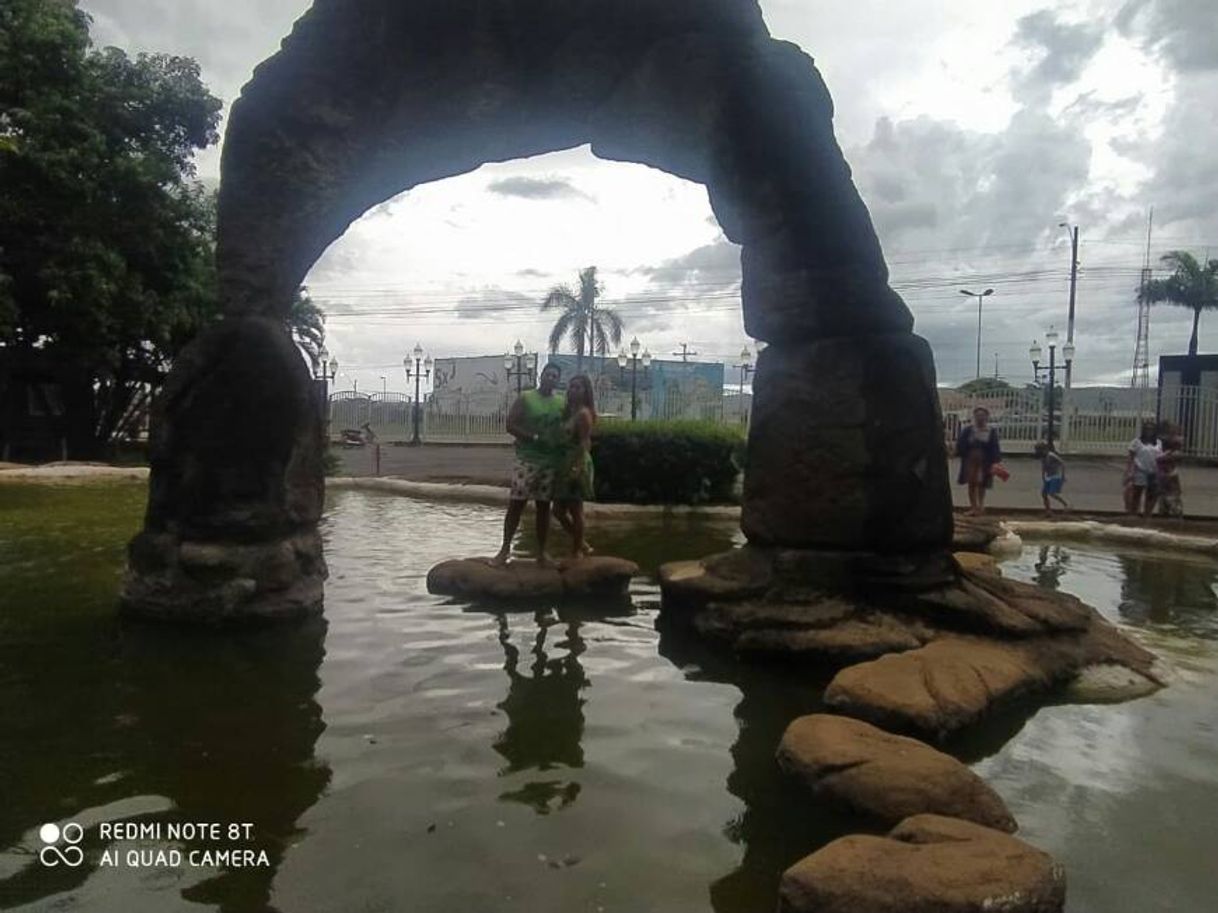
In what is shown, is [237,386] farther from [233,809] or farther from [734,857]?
[734,857]

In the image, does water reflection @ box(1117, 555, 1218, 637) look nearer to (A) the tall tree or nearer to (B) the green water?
(B) the green water

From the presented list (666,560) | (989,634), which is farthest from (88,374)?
(989,634)

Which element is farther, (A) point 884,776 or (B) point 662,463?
(B) point 662,463

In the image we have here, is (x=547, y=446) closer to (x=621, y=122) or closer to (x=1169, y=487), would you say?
(x=621, y=122)

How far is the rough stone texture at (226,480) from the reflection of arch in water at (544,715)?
61.7 inches

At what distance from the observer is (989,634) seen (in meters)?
5.38

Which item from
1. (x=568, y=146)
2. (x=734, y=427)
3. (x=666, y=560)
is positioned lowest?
(x=666, y=560)

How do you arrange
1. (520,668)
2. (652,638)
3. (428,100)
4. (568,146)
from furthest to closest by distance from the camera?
(568,146), (428,100), (652,638), (520,668)

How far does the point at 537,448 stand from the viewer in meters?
7.44

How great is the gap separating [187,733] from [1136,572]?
8297 mm

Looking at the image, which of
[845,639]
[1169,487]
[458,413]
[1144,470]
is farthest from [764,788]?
[458,413]

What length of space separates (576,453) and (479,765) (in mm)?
3949

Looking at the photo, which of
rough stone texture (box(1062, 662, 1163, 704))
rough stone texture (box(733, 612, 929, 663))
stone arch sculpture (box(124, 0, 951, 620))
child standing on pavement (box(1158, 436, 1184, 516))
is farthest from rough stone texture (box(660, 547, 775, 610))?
child standing on pavement (box(1158, 436, 1184, 516))

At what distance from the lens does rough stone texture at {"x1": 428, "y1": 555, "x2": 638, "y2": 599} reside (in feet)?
22.2
